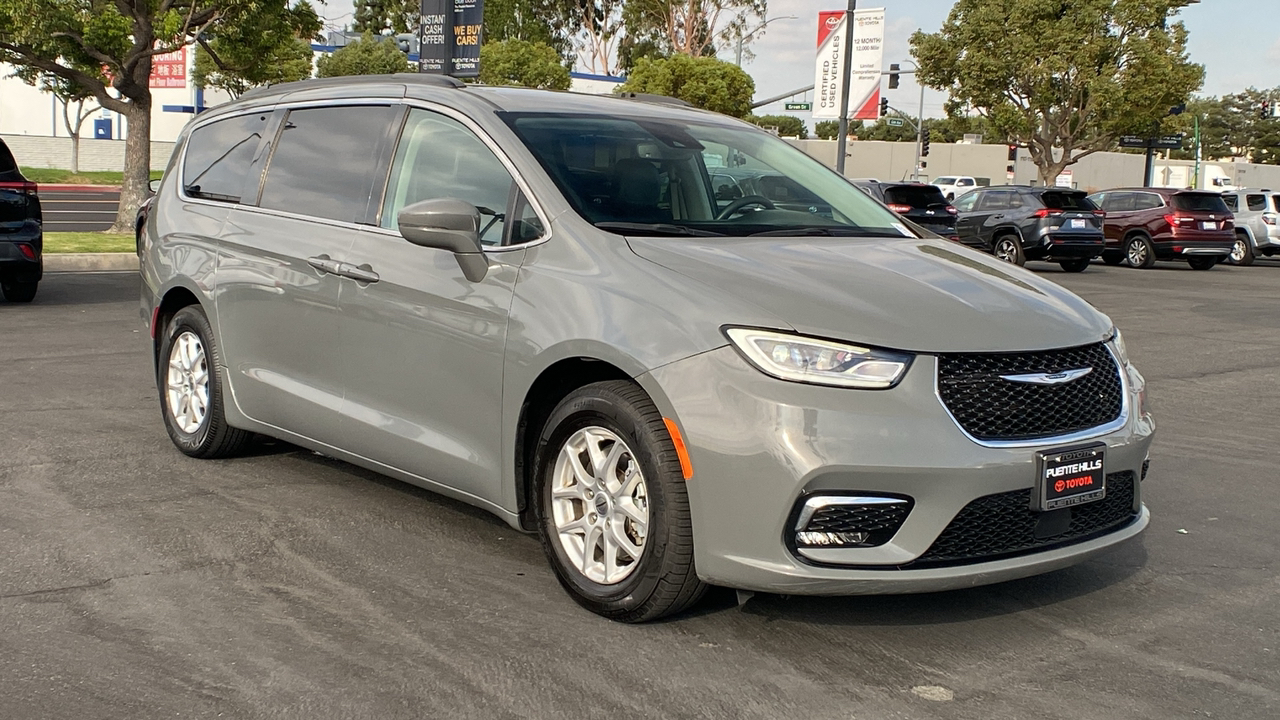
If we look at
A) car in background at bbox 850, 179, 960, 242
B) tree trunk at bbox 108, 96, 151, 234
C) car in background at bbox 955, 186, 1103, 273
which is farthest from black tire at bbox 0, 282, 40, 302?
car in background at bbox 955, 186, 1103, 273

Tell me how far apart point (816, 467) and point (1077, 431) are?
94 cm

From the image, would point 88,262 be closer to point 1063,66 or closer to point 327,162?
point 327,162

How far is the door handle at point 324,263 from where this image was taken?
5281 millimetres

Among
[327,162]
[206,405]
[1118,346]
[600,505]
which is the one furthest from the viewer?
→ [206,405]

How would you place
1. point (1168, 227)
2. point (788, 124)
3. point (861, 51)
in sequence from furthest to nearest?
point (788, 124), point (861, 51), point (1168, 227)

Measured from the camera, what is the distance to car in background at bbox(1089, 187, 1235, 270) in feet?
86.4

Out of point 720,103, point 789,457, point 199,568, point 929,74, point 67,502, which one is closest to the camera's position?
point 789,457

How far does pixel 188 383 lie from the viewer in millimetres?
6445

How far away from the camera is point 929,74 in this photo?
44531mm

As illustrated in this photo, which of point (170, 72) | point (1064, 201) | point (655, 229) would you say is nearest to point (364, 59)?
point (170, 72)

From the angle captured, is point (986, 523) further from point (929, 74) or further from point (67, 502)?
point (929, 74)

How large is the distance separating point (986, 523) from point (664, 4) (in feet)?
211

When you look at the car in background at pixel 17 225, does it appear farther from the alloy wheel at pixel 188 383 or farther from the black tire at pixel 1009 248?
the black tire at pixel 1009 248

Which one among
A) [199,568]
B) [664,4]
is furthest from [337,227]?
[664,4]
